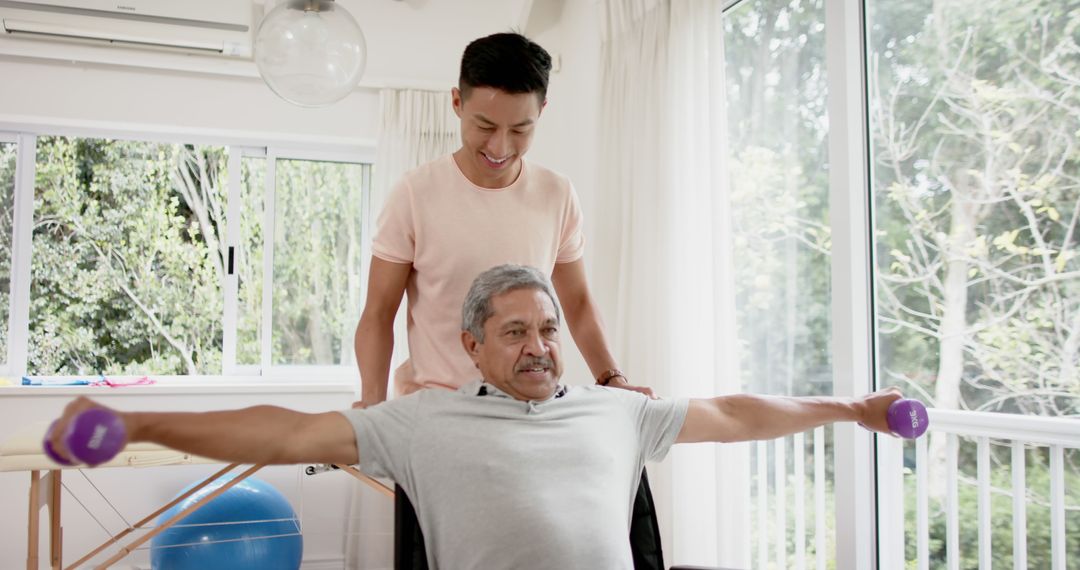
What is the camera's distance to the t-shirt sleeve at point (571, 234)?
183 cm

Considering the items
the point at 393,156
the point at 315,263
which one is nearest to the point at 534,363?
the point at 393,156

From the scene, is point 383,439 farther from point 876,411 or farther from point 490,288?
point 876,411

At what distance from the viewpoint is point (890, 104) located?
102 inches

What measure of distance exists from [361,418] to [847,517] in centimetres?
151

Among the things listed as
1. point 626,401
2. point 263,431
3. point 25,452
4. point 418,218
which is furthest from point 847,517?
point 25,452

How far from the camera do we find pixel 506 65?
149 centimetres

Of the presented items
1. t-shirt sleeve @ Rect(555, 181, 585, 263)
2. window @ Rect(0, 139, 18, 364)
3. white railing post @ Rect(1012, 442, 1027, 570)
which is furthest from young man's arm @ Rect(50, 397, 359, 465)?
window @ Rect(0, 139, 18, 364)

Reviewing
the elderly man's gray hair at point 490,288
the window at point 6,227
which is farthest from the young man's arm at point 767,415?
the window at point 6,227

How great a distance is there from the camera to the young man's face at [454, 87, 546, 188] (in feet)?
4.97

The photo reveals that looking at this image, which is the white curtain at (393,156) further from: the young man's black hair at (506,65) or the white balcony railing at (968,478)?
the young man's black hair at (506,65)

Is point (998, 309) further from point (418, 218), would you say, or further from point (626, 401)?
point (418, 218)

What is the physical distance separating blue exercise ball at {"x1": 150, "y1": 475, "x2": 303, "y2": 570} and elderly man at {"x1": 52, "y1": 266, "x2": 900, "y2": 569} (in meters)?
1.72

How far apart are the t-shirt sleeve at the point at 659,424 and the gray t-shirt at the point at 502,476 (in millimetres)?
90

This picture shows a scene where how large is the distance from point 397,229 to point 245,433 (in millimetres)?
554
